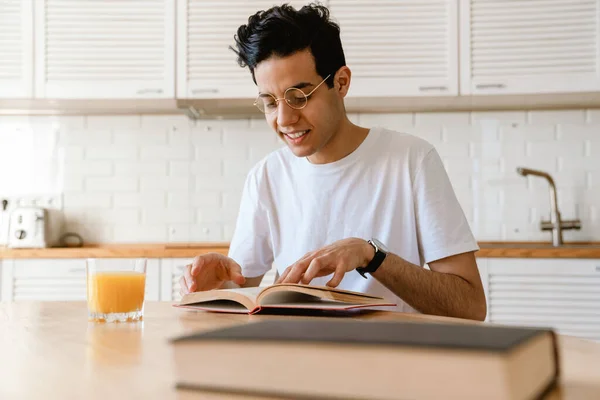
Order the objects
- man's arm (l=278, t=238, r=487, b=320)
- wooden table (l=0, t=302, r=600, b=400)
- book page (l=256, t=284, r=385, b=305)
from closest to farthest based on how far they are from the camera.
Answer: wooden table (l=0, t=302, r=600, b=400), book page (l=256, t=284, r=385, b=305), man's arm (l=278, t=238, r=487, b=320)

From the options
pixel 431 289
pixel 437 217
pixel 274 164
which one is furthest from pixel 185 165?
pixel 431 289

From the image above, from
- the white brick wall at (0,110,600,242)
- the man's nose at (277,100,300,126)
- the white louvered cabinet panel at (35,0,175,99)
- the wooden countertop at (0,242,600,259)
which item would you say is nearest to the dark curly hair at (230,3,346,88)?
the man's nose at (277,100,300,126)

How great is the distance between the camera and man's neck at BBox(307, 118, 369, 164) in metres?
1.96

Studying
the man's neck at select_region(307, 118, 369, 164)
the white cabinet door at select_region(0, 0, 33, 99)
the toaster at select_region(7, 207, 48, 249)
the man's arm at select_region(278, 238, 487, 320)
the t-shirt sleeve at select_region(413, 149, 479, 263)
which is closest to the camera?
the man's arm at select_region(278, 238, 487, 320)

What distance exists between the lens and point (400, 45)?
3660mm

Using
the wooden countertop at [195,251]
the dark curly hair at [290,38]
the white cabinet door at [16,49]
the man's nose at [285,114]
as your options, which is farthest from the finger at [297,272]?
the white cabinet door at [16,49]

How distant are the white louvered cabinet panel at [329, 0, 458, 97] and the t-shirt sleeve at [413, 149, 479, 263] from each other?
1806mm

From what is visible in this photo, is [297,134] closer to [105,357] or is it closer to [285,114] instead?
[285,114]

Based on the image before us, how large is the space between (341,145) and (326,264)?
2.41ft

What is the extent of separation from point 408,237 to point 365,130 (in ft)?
1.14

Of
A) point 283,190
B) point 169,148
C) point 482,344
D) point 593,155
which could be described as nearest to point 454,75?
point 593,155

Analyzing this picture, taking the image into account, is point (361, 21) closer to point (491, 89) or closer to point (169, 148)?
point (491, 89)

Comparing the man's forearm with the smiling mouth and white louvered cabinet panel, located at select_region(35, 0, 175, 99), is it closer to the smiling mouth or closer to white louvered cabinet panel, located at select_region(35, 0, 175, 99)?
the smiling mouth

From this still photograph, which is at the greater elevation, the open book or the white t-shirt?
the white t-shirt
